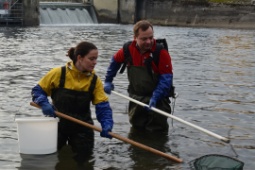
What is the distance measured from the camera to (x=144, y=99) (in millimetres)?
8477

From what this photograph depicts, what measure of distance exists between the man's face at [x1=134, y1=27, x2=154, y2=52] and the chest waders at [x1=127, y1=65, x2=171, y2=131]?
0.55m

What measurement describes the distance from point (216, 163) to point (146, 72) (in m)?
2.38

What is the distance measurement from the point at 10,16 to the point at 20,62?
30.0 metres

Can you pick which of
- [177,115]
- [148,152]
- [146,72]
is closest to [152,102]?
[146,72]

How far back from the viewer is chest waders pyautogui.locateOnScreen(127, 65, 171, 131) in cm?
830

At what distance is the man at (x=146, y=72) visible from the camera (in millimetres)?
7777

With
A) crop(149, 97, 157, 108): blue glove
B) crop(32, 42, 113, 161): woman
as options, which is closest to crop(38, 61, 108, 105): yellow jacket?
crop(32, 42, 113, 161): woman

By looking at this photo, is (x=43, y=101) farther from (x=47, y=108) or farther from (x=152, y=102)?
(x=152, y=102)

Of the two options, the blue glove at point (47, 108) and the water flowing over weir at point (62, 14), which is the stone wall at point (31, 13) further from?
the blue glove at point (47, 108)

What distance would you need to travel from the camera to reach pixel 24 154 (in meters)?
6.98

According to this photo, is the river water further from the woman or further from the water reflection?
the woman

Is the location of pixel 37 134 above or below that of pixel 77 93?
below

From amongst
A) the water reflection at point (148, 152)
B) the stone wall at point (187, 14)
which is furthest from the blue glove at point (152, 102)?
the stone wall at point (187, 14)

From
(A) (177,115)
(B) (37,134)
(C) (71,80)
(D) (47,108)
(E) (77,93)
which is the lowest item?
(A) (177,115)
